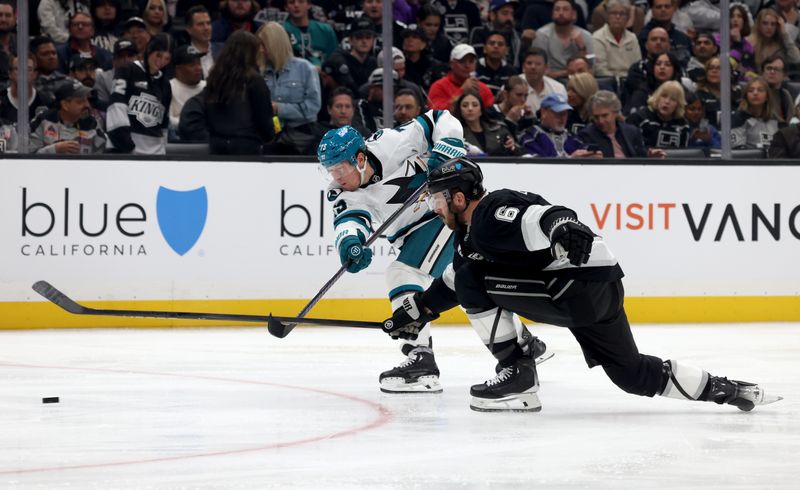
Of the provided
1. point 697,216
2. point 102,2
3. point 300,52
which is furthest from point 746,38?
point 102,2

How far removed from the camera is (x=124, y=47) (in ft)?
24.9

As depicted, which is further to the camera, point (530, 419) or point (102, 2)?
point (102, 2)

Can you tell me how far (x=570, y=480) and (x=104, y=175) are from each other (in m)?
5.17

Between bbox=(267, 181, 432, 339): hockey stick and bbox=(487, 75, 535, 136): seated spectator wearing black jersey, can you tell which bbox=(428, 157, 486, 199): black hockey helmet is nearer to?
bbox=(267, 181, 432, 339): hockey stick

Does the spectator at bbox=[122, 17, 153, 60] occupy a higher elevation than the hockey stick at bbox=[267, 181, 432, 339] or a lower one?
higher

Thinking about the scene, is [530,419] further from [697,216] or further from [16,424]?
[697,216]

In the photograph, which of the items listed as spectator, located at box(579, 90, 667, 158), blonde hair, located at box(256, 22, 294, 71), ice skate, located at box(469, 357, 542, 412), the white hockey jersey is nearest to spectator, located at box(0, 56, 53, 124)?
blonde hair, located at box(256, 22, 294, 71)

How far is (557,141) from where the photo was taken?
8180mm

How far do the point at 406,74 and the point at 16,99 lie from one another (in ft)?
7.50

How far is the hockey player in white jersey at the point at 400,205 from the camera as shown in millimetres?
4910

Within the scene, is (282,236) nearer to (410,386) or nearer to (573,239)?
(410,386)

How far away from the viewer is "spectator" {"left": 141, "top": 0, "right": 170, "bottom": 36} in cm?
774

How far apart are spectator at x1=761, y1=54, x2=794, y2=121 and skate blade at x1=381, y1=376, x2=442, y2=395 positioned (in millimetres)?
4241

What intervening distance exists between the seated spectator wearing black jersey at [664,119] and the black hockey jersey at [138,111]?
289 cm
